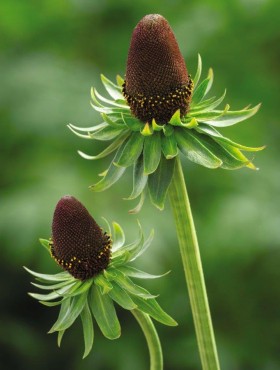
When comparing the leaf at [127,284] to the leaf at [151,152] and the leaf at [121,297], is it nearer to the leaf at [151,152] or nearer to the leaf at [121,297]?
the leaf at [121,297]

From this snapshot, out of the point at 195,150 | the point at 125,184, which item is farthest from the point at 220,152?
the point at 125,184

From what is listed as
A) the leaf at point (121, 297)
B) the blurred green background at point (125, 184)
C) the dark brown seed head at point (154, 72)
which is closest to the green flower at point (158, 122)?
the dark brown seed head at point (154, 72)

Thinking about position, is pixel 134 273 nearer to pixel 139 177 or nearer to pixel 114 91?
pixel 139 177

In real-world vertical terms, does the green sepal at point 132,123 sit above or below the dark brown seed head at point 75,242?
above

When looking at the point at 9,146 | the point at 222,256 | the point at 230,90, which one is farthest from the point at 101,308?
the point at 230,90

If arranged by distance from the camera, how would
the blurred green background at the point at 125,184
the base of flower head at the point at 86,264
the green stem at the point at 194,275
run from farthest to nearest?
the blurred green background at the point at 125,184 < the base of flower head at the point at 86,264 < the green stem at the point at 194,275

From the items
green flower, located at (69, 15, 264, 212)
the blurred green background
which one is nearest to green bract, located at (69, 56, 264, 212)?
green flower, located at (69, 15, 264, 212)

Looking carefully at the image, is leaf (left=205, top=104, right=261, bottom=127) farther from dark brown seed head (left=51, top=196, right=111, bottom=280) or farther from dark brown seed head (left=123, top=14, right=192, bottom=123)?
dark brown seed head (left=51, top=196, right=111, bottom=280)
